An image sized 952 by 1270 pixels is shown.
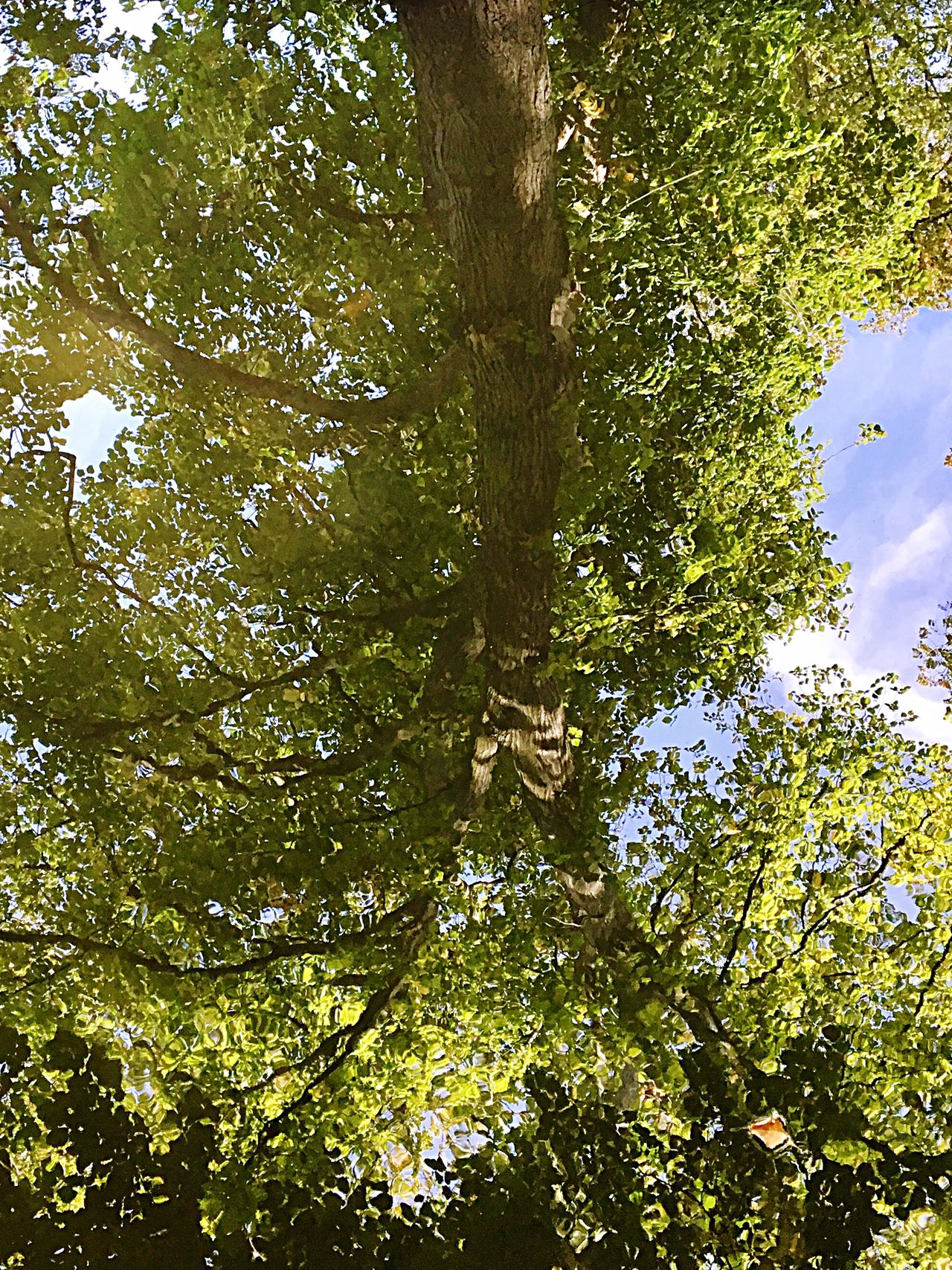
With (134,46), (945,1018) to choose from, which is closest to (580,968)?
(945,1018)

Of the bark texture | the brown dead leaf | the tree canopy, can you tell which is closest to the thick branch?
the tree canopy

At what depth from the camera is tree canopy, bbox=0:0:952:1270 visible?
27.1 feet

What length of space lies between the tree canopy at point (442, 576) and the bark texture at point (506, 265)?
3 centimetres

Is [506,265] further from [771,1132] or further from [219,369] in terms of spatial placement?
[771,1132]

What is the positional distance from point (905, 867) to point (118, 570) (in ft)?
30.5

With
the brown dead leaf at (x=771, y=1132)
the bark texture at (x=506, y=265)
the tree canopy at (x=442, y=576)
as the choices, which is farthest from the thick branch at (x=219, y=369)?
the brown dead leaf at (x=771, y=1132)

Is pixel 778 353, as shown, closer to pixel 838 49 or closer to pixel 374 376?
pixel 838 49

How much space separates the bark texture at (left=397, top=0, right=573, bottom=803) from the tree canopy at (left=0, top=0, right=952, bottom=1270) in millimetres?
Result: 33

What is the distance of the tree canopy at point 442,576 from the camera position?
8.27 meters

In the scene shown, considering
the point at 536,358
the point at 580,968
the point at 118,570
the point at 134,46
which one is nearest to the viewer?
the point at 536,358

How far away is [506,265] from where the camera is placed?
777cm

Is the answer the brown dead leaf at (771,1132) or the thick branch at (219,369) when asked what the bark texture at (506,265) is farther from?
the brown dead leaf at (771,1132)

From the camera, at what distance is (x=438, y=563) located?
10336 millimetres

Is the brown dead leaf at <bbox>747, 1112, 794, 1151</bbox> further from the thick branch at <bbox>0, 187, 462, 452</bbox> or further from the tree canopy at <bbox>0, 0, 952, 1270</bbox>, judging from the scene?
the thick branch at <bbox>0, 187, 462, 452</bbox>
